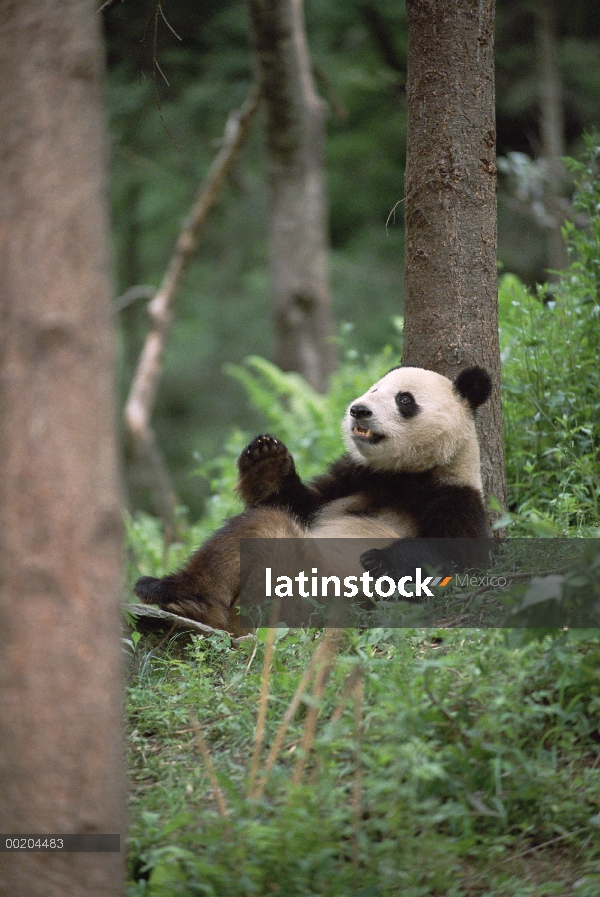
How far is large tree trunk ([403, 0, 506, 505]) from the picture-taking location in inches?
180

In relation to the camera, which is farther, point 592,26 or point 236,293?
point 236,293

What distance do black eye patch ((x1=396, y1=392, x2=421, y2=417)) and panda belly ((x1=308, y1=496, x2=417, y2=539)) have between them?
0.53 metres

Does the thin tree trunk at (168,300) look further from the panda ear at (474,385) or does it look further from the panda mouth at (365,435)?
the panda ear at (474,385)

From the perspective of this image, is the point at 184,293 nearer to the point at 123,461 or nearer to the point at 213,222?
the point at 213,222

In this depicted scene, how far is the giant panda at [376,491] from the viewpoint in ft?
14.1

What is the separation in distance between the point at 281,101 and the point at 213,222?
759 centimetres

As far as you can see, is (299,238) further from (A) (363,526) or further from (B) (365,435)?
(A) (363,526)

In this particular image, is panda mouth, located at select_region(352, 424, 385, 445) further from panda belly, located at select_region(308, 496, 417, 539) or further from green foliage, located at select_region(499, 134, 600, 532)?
green foliage, located at select_region(499, 134, 600, 532)

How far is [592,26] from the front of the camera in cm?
1570

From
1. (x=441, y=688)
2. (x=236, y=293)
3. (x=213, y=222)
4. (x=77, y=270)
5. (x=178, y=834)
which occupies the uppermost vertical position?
(x=213, y=222)

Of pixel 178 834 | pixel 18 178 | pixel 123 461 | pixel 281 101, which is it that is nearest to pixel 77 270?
pixel 18 178

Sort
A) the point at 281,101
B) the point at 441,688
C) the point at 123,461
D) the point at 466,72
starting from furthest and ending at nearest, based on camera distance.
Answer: the point at 123,461
the point at 281,101
the point at 466,72
the point at 441,688

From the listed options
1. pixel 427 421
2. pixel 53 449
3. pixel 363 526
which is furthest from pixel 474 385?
pixel 53 449

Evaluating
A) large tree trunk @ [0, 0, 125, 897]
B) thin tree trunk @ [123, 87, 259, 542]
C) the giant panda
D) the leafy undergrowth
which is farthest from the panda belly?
thin tree trunk @ [123, 87, 259, 542]
